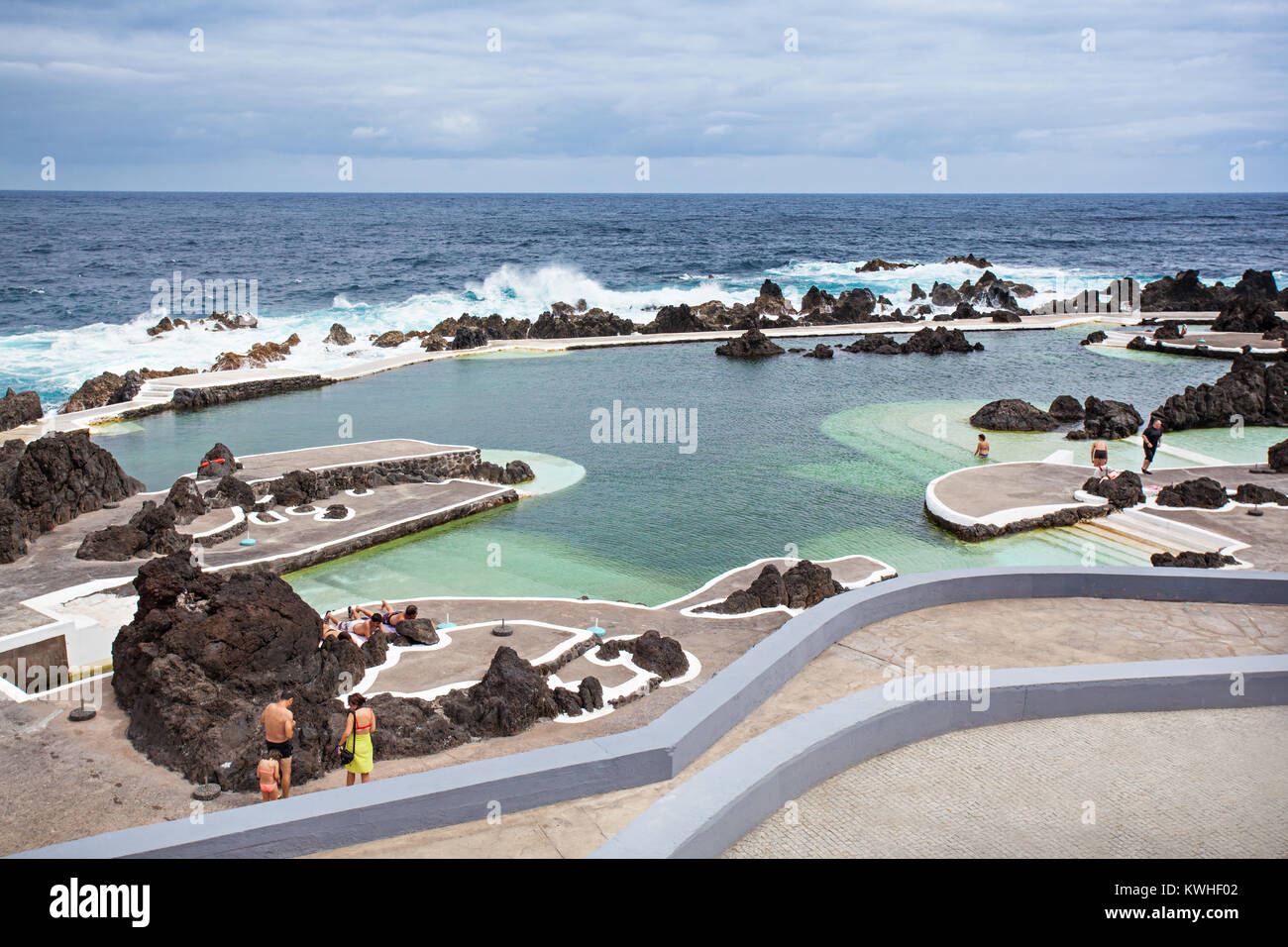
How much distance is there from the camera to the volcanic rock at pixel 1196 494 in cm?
1950

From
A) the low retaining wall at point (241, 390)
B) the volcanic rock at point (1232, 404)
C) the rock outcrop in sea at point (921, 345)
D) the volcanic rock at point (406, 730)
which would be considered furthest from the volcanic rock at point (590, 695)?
the rock outcrop in sea at point (921, 345)

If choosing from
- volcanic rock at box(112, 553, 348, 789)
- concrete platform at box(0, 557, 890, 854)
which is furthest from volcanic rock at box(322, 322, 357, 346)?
volcanic rock at box(112, 553, 348, 789)

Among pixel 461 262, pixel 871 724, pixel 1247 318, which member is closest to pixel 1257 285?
pixel 1247 318

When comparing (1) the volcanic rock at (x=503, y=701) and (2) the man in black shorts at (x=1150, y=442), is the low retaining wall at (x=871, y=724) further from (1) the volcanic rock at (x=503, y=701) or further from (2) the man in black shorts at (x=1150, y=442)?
(2) the man in black shorts at (x=1150, y=442)

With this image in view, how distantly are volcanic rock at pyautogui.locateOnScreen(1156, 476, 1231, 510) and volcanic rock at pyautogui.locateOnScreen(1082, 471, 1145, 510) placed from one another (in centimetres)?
50

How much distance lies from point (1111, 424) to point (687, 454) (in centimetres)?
1163

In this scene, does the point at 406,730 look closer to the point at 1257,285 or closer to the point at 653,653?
the point at 653,653

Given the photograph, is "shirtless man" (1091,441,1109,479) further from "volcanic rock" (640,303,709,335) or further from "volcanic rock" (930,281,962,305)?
"volcanic rock" (930,281,962,305)

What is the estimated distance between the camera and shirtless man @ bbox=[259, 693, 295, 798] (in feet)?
30.3

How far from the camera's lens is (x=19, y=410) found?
92.4 feet

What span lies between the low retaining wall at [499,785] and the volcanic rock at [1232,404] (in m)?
23.5

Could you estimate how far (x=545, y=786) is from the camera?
20.3ft

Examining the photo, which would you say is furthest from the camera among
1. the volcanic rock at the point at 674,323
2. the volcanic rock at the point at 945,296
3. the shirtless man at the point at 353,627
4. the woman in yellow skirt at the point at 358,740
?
the volcanic rock at the point at 945,296
